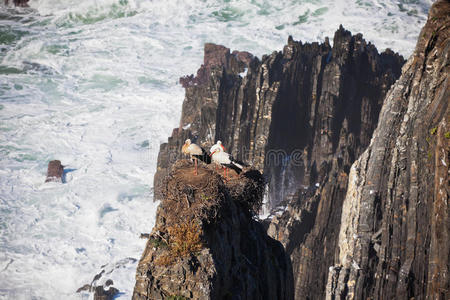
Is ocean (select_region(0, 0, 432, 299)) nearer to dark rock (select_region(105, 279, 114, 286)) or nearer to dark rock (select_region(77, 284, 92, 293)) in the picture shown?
dark rock (select_region(77, 284, 92, 293))

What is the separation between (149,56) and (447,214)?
52726mm

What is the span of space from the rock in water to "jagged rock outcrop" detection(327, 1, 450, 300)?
27.8 m

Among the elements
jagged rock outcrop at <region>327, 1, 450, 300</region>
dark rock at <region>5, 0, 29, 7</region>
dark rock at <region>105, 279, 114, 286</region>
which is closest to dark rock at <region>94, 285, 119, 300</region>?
dark rock at <region>105, 279, 114, 286</region>

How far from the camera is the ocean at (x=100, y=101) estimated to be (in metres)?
31.4

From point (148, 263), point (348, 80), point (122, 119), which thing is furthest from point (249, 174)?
point (122, 119)

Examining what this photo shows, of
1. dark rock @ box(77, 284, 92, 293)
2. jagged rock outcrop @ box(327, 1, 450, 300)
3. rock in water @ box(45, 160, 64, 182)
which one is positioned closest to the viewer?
jagged rock outcrop @ box(327, 1, 450, 300)

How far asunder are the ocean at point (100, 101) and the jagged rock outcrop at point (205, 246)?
47.9 ft

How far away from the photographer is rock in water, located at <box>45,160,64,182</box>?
39544 millimetres

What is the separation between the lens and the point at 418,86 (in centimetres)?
1758

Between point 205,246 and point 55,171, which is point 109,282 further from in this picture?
point 205,246

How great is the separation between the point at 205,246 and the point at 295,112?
26805 millimetres

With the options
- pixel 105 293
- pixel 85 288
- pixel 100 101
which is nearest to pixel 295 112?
pixel 105 293

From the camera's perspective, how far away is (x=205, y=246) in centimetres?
1056

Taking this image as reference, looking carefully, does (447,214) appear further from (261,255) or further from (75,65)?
(75,65)
